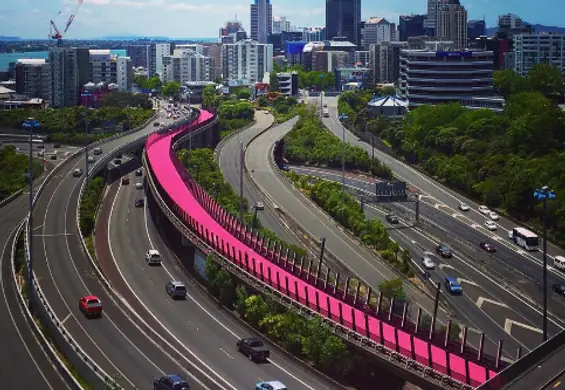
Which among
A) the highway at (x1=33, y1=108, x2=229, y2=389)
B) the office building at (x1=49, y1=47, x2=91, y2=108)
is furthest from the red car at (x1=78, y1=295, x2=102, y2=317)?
the office building at (x1=49, y1=47, x2=91, y2=108)

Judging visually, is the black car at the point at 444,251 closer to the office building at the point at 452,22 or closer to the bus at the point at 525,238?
the bus at the point at 525,238

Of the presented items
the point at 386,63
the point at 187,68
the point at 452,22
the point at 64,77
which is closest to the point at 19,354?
the point at 64,77

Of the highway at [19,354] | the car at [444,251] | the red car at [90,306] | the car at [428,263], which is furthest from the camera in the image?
the car at [444,251]

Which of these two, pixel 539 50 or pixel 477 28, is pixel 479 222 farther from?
pixel 477 28

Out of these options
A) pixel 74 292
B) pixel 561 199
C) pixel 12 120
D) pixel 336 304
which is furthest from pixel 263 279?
pixel 12 120

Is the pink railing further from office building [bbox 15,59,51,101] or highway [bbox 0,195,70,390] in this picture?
office building [bbox 15,59,51,101]

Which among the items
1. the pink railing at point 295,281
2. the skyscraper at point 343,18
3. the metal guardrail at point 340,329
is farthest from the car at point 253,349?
the skyscraper at point 343,18
